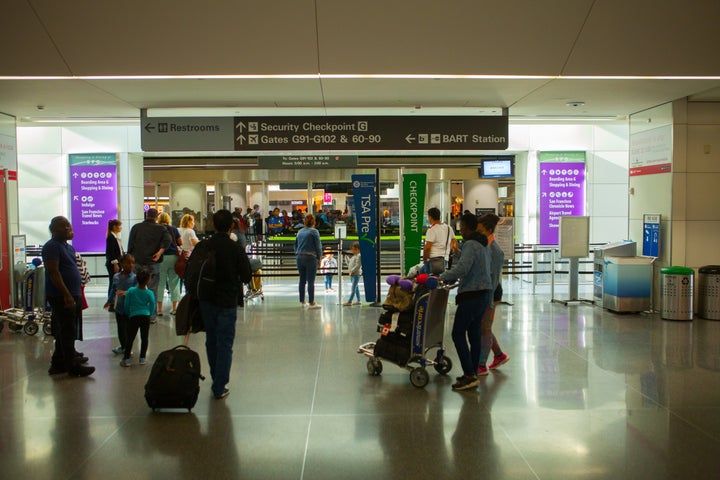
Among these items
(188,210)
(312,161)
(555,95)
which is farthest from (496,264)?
(188,210)

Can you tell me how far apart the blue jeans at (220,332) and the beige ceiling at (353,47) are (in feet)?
10.4

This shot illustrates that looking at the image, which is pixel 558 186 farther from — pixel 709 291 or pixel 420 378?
pixel 420 378

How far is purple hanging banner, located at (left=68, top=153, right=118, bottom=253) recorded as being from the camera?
1527 cm

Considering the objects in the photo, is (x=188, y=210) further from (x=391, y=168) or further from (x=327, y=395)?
(x=327, y=395)

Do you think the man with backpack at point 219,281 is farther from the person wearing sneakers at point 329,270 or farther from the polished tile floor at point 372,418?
the person wearing sneakers at point 329,270

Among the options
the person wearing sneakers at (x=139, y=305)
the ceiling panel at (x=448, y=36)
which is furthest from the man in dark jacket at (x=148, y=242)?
the ceiling panel at (x=448, y=36)

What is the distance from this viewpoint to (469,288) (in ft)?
19.7

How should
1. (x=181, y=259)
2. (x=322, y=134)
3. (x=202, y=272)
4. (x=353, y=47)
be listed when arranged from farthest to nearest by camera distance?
(x=181, y=259) < (x=322, y=134) < (x=353, y=47) < (x=202, y=272)

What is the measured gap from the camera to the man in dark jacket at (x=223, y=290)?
5.77 m

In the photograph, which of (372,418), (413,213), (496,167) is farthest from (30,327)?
(496,167)

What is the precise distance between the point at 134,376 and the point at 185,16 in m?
3.86

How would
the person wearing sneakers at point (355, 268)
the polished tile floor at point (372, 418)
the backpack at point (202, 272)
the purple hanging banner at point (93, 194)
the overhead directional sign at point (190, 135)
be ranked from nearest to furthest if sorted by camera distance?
the polished tile floor at point (372, 418) → the backpack at point (202, 272) → the overhead directional sign at point (190, 135) → the person wearing sneakers at point (355, 268) → the purple hanging banner at point (93, 194)

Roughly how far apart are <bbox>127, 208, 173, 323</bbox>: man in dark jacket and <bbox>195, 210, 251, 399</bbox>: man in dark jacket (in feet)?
13.7

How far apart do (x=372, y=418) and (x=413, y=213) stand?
6575 millimetres
